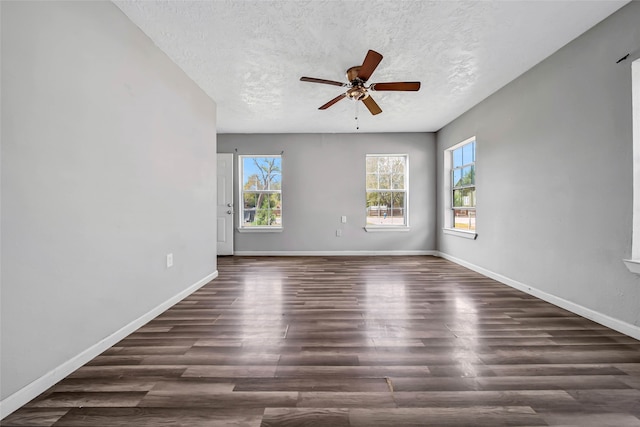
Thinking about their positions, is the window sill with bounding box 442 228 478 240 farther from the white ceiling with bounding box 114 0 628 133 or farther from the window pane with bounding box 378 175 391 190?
the white ceiling with bounding box 114 0 628 133

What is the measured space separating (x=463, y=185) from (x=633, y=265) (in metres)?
2.82

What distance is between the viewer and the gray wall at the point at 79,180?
1.29 metres

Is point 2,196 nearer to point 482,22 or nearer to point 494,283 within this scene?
point 482,22

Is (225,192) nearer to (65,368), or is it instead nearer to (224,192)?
(224,192)

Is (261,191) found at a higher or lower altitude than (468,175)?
lower

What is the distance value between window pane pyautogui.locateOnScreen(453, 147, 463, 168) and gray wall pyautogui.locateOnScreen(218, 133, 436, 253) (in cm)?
53

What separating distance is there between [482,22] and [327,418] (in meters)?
2.92

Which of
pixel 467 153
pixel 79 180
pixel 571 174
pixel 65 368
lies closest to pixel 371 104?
pixel 571 174

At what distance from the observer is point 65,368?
1522 millimetres

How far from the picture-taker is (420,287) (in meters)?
3.23

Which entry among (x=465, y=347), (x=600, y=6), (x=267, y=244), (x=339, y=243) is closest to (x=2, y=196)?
(x=465, y=347)

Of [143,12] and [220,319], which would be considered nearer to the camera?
[143,12]

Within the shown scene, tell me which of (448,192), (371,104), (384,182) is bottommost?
(448,192)

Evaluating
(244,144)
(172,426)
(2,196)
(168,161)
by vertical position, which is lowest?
(172,426)
